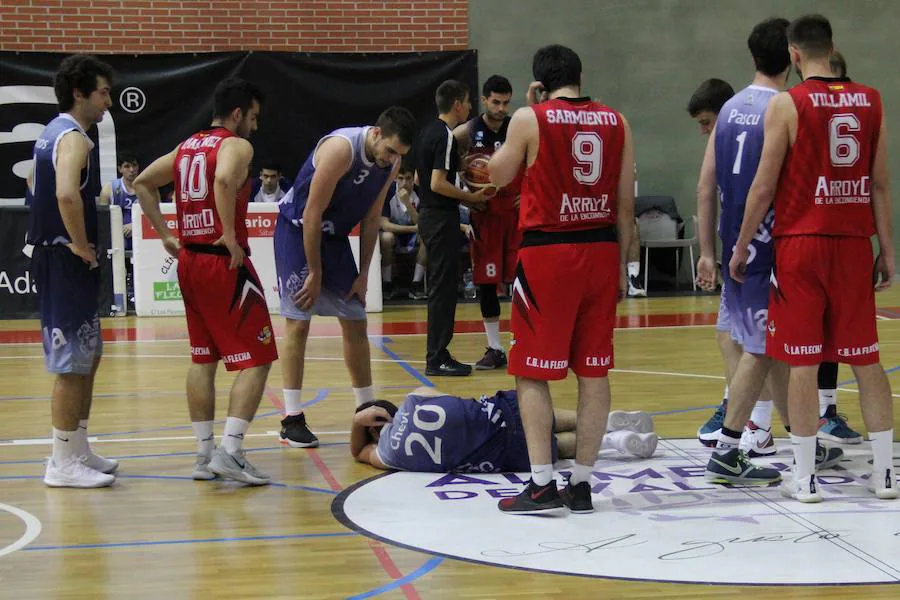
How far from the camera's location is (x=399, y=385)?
8.25 meters

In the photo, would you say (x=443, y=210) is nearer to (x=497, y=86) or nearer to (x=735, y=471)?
(x=497, y=86)

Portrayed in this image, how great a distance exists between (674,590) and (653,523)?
80cm

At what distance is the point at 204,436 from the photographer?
5621 mm

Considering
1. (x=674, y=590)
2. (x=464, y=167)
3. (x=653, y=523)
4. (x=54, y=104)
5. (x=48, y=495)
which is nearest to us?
(x=674, y=590)

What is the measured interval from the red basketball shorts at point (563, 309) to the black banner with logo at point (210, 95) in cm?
1008

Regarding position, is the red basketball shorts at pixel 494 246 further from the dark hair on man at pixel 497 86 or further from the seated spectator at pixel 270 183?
the seated spectator at pixel 270 183

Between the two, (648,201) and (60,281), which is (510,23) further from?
(60,281)

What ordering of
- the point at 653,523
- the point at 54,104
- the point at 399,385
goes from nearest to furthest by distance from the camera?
the point at 653,523
the point at 399,385
the point at 54,104

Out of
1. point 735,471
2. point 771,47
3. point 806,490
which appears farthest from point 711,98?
point 806,490

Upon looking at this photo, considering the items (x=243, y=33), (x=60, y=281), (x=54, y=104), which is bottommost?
(x=60, y=281)

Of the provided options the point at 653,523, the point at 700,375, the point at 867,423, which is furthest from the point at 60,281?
the point at 700,375

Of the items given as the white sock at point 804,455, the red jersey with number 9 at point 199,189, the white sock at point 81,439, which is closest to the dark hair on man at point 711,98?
the white sock at point 804,455

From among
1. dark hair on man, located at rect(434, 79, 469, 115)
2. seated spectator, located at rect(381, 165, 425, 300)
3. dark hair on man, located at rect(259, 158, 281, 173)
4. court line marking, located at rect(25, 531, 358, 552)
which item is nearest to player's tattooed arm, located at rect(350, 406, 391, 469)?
court line marking, located at rect(25, 531, 358, 552)

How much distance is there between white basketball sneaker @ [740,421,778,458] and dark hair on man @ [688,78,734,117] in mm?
1569
